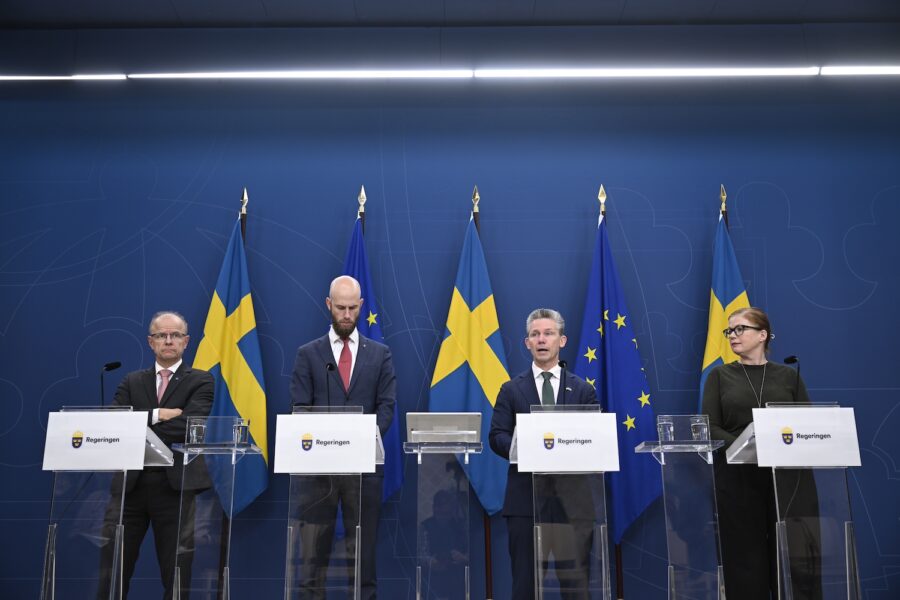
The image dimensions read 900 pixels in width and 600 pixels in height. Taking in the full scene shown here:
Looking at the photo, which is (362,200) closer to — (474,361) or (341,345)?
(474,361)

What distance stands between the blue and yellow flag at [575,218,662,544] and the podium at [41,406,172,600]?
9.37 ft

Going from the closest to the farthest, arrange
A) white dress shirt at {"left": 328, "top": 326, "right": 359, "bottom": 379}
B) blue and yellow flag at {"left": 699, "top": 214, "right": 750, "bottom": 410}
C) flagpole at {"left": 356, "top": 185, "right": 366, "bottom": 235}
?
white dress shirt at {"left": 328, "top": 326, "right": 359, "bottom": 379}, blue and yellow flag at {"left": 699, "top": 214, "right": 750, "bottom": 410}, flagpole at {"left": 356, "top": 185, "right": 366, "bottom": 235}

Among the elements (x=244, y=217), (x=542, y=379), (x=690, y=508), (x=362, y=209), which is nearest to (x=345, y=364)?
(x=542, y=379)

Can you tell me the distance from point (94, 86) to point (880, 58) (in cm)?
549

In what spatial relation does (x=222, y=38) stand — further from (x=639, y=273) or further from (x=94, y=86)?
(x=639, y=273)

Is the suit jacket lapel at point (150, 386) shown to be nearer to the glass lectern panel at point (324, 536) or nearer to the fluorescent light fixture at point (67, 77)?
the glass lectern panel at point (324, 536)

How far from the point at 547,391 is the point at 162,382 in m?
1.96

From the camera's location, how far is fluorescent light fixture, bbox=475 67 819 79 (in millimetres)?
5879

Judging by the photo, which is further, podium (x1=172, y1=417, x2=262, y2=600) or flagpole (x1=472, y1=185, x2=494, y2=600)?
flagpole (x1=472, y1=185, x2=494, y2=600)

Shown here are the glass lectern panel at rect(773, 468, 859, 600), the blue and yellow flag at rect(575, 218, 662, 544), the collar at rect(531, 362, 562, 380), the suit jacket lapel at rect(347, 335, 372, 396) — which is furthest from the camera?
the blue and yellow flag at rect(575, 218, 662, 544)

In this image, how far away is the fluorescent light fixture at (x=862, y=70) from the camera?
588 centimetres

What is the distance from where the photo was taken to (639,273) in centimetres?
559

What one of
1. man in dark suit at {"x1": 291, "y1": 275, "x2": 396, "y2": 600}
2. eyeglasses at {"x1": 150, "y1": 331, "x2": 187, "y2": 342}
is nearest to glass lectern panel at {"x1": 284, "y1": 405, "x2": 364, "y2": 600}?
man in dark suit at {"x1": 291, "y1": 275, "x2": 396, "y2": 600}

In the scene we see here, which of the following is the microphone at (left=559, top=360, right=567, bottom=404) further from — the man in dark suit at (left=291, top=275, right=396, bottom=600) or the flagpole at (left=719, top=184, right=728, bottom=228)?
the flagpole at (left=719, top=184, right=728, bottom=228)
